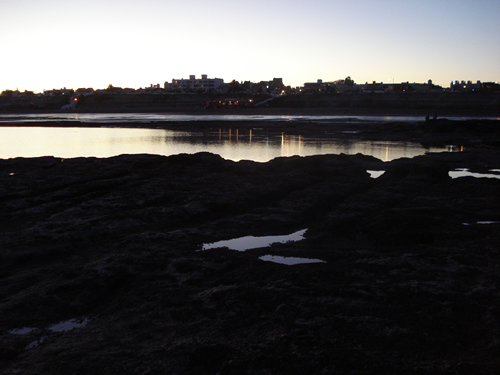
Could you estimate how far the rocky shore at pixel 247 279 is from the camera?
146 inches

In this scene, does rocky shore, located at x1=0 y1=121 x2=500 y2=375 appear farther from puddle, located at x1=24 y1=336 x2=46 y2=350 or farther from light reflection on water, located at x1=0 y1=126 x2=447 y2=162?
light reflection on water, located at x1=0 y1=126 x2=447 y2=162

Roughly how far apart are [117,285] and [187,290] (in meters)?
0.95

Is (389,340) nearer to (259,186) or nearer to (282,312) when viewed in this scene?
(282,312)

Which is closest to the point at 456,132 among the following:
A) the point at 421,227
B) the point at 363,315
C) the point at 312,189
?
the point at 312,189

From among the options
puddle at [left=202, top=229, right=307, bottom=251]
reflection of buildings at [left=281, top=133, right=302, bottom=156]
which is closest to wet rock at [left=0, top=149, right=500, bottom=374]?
puddle at [left=202, top=229, right=307, bottom=251]

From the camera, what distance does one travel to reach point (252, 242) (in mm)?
7168

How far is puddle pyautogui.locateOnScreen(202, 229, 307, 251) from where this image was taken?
689 cm

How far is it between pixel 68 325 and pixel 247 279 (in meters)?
2.07

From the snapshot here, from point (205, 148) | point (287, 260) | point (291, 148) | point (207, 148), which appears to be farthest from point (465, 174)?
point (205, 148)

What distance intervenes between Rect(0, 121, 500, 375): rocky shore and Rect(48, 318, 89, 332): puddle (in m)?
0.01

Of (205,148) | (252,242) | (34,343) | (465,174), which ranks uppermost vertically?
(205,148)

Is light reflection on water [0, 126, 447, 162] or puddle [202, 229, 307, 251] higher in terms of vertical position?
light reflection on water [0, 126, 447, 162]

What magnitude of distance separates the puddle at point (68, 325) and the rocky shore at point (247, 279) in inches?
0.5

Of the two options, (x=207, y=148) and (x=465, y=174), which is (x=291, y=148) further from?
(x=465, y=174)
